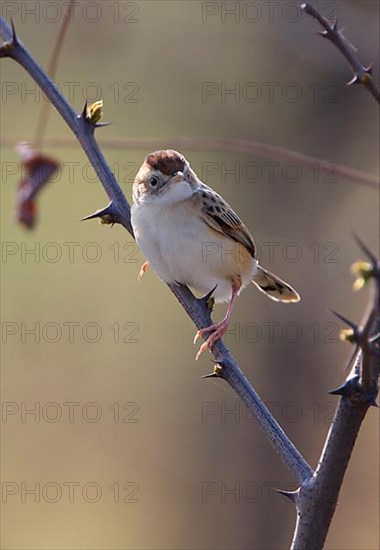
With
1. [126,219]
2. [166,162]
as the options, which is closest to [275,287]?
[166,162]

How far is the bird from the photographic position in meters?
4.30

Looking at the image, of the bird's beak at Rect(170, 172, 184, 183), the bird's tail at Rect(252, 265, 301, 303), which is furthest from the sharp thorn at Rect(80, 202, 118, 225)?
the bird's tail at Rect(252, 265, 301, 303)

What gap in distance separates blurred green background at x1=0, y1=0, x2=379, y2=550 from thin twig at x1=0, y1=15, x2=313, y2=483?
17.8 ft

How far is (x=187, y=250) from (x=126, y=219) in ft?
3.88

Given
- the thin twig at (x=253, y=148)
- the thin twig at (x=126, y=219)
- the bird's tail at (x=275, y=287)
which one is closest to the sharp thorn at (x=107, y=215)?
the thin twig at (x=126, y=219)

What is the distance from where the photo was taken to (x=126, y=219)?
10.5 feet

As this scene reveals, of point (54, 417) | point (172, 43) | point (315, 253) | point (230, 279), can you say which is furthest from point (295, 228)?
point (230, 279)

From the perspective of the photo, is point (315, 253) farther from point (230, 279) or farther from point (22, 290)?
point (230, 279)

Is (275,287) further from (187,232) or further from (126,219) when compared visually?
(126,219)

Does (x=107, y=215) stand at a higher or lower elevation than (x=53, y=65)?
lower

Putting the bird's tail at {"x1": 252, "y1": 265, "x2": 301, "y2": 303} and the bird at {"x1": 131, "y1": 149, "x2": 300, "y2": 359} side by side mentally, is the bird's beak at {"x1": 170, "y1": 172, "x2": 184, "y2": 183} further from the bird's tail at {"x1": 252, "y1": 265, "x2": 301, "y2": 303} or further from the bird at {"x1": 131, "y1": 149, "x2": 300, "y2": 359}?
the bird's tail at {"x1": 252, "y1": 265, "x2": 301, "y2": 303}

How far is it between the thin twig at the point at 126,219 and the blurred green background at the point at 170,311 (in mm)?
5419

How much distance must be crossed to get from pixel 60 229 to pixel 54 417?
198 centimetres

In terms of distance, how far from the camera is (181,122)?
9.85 meters
